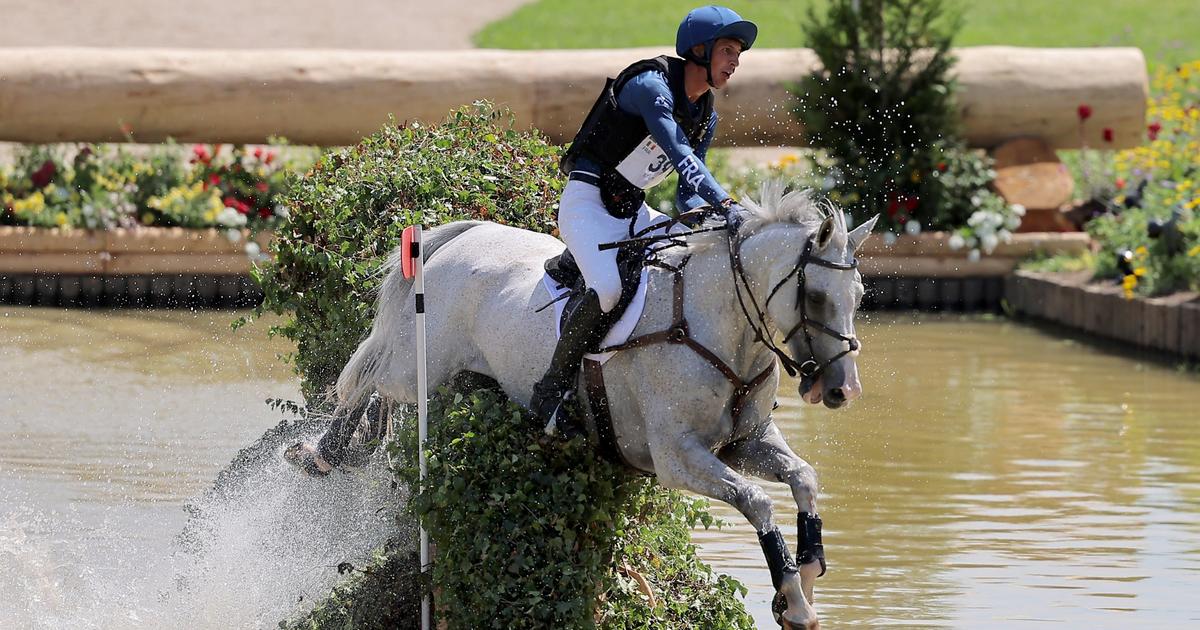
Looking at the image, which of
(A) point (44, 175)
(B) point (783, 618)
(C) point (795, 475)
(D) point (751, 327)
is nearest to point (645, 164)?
(D) point (751, 327)

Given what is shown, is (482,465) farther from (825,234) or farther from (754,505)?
(825,234)

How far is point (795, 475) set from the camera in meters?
5.00

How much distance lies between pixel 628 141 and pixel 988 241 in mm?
9679

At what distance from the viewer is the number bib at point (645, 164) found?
5.29 m

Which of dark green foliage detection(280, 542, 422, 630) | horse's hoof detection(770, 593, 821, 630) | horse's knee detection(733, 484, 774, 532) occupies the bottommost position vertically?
dark green foliage detection(280, 542, 422, 630)

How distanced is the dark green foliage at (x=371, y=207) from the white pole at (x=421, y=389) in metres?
0.84

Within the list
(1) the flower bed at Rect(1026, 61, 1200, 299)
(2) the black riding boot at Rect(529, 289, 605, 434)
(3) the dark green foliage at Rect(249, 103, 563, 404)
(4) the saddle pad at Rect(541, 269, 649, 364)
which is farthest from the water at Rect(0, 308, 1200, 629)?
(4) the saddle pad at Rect(541, 269, 649, 364)

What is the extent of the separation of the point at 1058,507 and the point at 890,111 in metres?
7.00

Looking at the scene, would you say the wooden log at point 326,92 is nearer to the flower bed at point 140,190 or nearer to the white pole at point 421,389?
the flower bed at point 140,190

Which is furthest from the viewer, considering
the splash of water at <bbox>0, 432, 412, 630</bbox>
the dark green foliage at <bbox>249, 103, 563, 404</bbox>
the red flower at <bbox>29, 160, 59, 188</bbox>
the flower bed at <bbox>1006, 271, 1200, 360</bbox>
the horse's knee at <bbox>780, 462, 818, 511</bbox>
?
the red flower at <bbox>29, 160, 59, 188</bbox>

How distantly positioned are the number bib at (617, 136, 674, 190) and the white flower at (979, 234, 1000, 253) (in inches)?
375

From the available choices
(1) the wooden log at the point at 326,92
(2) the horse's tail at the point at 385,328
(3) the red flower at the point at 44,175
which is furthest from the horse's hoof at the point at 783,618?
(3) the red flower at the point at 44,175

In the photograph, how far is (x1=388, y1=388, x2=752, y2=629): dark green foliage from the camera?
16.8 feet

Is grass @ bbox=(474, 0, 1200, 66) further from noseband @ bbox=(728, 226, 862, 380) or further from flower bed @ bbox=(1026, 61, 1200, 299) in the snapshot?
noseband @ bbox=(728, 226, 862, 380)
